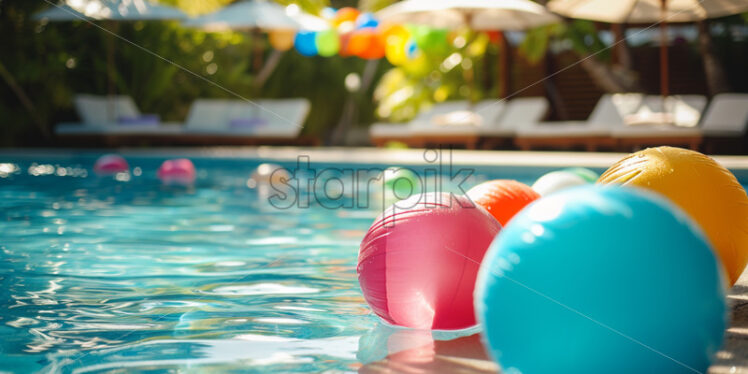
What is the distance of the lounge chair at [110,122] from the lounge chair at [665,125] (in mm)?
8878

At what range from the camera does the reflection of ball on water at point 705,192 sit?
3.36 m

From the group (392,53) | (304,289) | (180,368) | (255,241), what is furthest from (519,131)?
(180,368)

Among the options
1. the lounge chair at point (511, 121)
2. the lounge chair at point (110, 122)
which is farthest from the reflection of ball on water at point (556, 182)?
the lounge chair at point (110, 122)

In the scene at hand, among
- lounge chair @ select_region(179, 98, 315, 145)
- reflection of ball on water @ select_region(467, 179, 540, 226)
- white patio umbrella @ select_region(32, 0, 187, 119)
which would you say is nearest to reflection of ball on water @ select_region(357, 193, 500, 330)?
reflection of ball on water @ select_region(467, 179, 540, 226)

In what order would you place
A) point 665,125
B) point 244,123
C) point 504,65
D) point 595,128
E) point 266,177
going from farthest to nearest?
point 504,65 → point 244,123 → point 595,128 → point 665,125 → point 266,177

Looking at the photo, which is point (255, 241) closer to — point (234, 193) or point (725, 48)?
point (234, 193)

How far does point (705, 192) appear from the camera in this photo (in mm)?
3375

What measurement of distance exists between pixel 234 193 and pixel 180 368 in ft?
24.7

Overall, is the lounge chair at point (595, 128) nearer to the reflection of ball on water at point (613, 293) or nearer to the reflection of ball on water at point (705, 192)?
the reflection of ball on water at point (705, 192)

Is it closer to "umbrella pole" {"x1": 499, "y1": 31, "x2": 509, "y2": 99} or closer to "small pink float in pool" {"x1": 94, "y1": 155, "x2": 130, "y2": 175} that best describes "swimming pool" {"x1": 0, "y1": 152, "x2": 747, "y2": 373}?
"small pink float in pool" {"x1": 94, "y1": 155, "x2": 130, "y2": 175}

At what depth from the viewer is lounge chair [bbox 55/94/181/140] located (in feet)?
53.9

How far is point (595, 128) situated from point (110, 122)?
31.9ft

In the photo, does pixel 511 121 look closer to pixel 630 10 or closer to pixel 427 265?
pixel 630 10

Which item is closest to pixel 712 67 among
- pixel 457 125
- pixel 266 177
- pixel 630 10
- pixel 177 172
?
pixel 630 10
